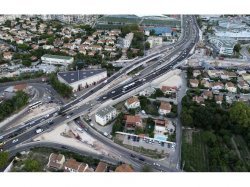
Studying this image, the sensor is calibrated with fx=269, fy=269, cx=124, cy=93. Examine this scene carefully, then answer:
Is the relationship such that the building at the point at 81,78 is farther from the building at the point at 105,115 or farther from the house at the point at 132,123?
the house at the point at 132,123

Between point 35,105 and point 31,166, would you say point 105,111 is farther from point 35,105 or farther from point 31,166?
point 31,166

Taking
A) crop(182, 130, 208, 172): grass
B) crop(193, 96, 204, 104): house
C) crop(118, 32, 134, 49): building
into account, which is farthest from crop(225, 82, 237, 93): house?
crop(118, 32, 134, 49): building

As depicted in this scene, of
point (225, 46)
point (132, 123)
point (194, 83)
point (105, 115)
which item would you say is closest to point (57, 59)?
point (105, 115)

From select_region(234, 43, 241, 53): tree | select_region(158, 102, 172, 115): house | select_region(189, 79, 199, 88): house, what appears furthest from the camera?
select_region(234, 43, 241, 53): tree

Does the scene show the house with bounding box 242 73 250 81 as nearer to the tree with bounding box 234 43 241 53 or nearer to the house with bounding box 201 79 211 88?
the house with bounding box 201 79 211 88

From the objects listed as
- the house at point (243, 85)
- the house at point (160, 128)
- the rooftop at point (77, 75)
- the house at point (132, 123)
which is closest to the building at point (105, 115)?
the house at point (132, 123)

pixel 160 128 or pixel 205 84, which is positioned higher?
pixel 205 84
